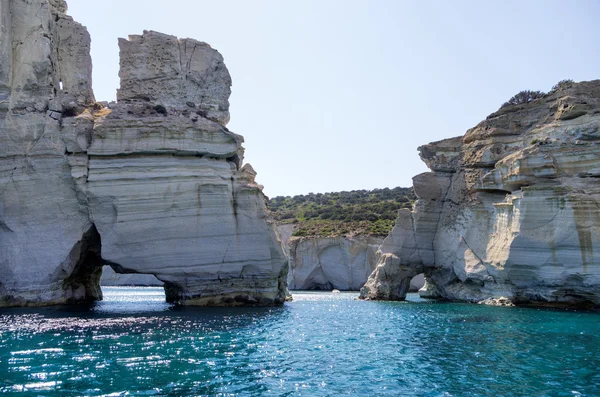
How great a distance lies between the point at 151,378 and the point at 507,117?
1100 inches

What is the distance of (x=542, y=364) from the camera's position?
12391 mm

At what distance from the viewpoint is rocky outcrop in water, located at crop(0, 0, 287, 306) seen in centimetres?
2325

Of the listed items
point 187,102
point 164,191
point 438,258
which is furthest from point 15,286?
point 438,258

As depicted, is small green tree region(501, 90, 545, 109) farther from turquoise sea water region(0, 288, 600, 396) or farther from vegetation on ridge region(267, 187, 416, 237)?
turquoise sea water region(0, 288, 600, 396)

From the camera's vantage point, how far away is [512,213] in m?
27.1

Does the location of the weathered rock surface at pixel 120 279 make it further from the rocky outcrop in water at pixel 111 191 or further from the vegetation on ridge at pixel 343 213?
the rocky outcrop in water at pixel 111 191

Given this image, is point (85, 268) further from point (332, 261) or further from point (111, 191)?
point (332, 261)

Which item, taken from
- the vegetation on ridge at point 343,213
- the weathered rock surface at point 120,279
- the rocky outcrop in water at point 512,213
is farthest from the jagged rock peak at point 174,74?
the weathered rock surface at point 120,279

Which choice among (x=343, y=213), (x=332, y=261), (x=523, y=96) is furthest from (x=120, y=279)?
(x=523, y=96)

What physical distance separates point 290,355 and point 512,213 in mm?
17998

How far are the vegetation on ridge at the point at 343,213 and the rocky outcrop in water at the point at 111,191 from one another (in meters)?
21.8

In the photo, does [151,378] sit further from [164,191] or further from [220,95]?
[220,95]

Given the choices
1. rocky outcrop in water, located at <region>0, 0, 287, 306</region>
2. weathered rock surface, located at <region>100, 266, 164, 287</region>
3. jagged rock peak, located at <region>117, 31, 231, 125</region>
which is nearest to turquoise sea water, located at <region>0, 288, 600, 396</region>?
rocky outcrop in water, located at <region>0, 0, 287, 306</region>

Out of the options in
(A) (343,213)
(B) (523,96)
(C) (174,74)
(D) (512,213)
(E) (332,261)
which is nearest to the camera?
(C) (174,74)
